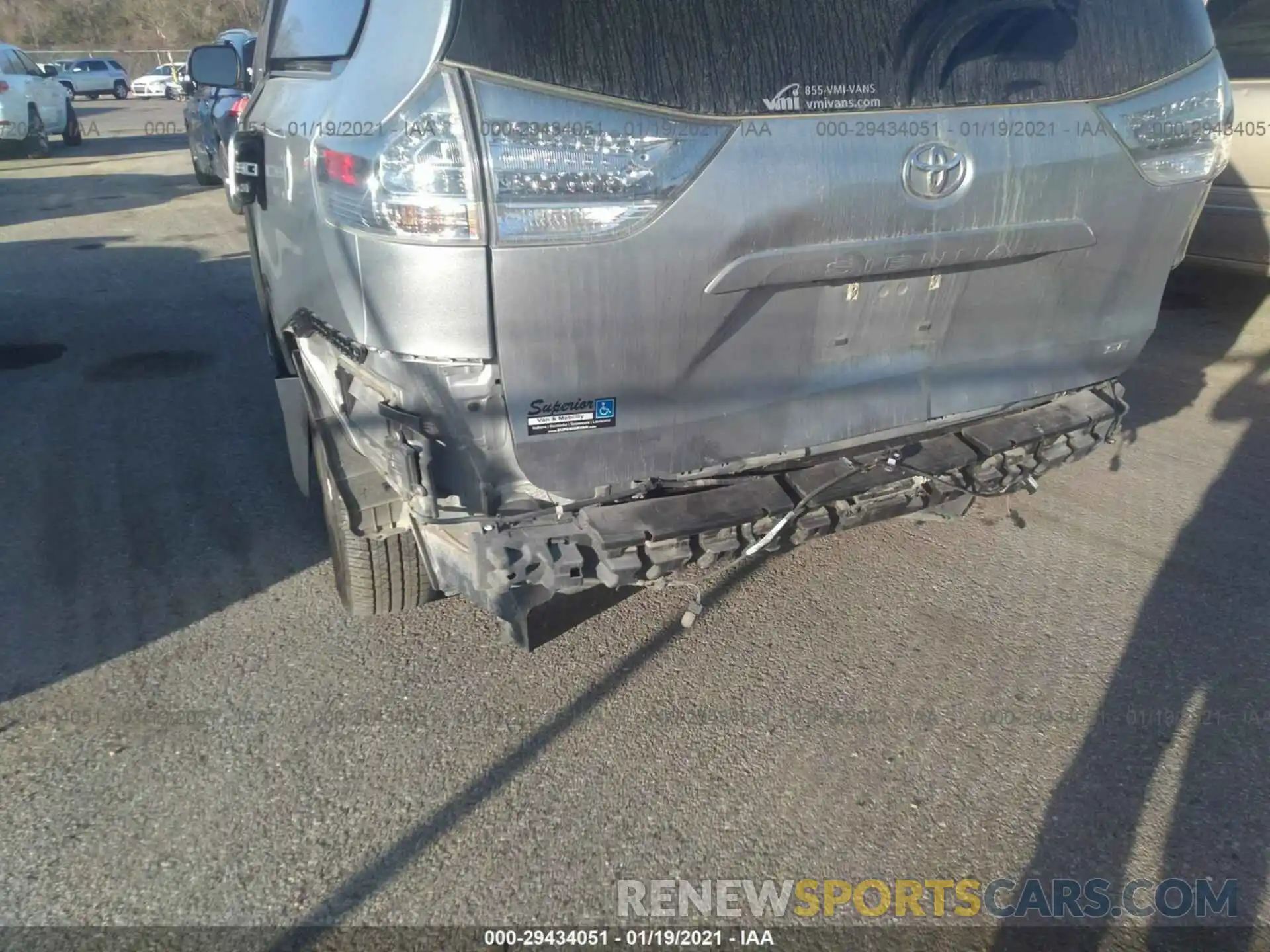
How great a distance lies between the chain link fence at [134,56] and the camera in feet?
148

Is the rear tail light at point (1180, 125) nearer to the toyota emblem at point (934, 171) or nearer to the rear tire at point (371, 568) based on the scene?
the toyota emblem at point (934, 171)

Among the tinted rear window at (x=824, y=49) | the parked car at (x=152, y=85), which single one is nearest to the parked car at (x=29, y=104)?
the tinted rear window at (x=824, y=49)

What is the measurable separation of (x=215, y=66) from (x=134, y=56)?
51960 millimetres

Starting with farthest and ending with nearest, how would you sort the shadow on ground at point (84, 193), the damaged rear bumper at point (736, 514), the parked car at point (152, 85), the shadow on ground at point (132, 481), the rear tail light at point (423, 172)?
the parked car at point (152, 85) → the shadow on ground at point (84, 193) → the shadow on ground at point (132, 481) → the damaged rear bumper at point (736, 514) → the rear tail light at point (423, 172)

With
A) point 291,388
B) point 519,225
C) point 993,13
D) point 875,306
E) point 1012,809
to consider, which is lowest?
point 1012,809

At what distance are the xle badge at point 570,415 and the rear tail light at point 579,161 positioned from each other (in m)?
0.39

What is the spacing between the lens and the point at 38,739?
280 cm

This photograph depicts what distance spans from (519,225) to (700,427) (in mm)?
716

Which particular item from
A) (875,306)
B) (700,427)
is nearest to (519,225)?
(700,427)

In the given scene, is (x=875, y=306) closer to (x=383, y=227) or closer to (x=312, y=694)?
(x=383, y=227)

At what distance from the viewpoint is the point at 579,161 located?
6.93 feet

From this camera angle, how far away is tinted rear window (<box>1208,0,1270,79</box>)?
605cm

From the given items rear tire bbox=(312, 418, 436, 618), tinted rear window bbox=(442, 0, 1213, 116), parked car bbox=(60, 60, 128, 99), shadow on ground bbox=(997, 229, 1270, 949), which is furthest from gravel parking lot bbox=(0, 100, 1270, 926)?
parked car bbox=(60, 60, 128, 99)

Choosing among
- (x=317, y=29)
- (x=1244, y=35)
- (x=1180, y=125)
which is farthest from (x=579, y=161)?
(x=1244, y=35)
